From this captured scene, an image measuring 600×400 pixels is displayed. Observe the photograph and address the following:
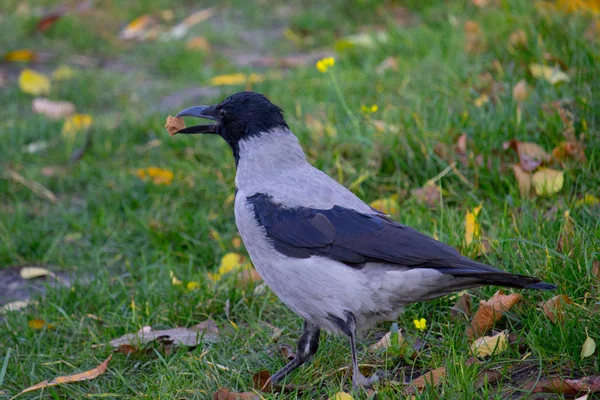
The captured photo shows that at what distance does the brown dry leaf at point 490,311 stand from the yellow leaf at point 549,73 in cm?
231

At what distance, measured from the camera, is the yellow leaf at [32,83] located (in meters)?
6.95

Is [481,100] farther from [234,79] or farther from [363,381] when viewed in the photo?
[363,381]

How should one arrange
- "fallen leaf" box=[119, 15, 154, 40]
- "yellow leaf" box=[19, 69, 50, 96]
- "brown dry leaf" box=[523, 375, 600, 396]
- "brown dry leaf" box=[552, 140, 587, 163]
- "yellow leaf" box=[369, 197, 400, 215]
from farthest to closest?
"fallen leaf" box=[119, 15, 154, 40], "yellow leaf" box=[19, 69, 50, 96], "yellow leaf" box=[369, 197, 400, 215], "brown dry leaf" box=[552, 140, 587, 163], "brown dry leaf" box=[523, 375, 600, 396]

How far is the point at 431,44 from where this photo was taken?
21.6ft

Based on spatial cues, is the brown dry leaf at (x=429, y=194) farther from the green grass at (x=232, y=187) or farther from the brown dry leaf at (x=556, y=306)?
the brown dry leaf at (x=556, y=306)

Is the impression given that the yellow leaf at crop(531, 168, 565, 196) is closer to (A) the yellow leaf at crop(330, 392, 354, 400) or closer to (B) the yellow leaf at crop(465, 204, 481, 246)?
(B) the yellow leaf at crop(465, 204, 481, 246)

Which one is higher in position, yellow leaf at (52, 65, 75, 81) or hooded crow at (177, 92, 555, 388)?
hooded crow at (177, 92, 555, 388)

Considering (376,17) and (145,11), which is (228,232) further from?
(145,11)

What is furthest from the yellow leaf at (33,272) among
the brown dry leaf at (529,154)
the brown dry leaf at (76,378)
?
the brown dry leaf at (529,154)

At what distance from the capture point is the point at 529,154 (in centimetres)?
462


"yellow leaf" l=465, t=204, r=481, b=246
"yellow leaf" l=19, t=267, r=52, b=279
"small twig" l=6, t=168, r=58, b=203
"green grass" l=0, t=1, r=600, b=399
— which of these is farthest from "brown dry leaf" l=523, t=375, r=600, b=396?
"small twig" l=6, t=168, r=58, b=203

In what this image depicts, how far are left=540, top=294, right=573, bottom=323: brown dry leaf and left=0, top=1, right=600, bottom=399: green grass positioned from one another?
0.16 ft

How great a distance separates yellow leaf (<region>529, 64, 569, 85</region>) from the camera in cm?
522

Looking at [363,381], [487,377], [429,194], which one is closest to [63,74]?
[429,194]
